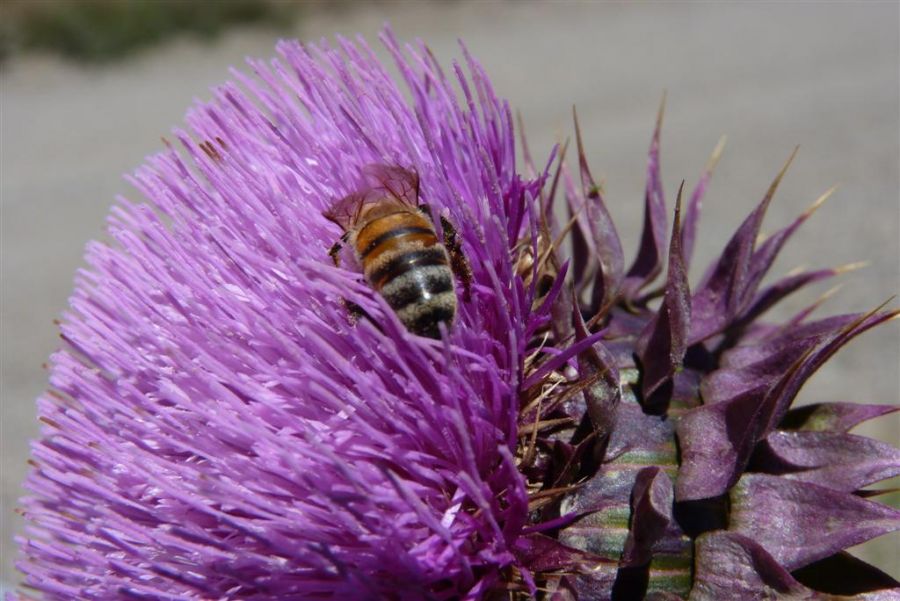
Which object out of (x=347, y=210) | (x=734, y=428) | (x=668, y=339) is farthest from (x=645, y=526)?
(x=347, y=210)

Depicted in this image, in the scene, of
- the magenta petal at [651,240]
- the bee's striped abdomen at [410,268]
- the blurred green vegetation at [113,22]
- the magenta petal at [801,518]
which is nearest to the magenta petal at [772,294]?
the magenta petal at [651,240]

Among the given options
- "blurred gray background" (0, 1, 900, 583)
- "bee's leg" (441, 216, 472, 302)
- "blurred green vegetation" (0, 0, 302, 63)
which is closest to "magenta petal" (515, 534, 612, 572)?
"bee's leg" (441, 216, 472, 302)

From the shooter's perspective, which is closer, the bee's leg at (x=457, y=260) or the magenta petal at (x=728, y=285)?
the bee's leg at (x=457, y=260)

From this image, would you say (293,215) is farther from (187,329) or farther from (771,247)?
(771,247)

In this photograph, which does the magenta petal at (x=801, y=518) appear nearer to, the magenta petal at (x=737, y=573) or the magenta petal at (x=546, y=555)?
the magenta petal at (x=737, y=573)

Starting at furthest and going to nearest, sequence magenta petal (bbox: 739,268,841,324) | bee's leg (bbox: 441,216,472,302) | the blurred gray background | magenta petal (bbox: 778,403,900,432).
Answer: the blurred gray background < magenta petal (bbox: 739,268,841,324) < magenta petal (bbox: 778,403,900,432) < bee's leg (bbox: 441,216,472,302)

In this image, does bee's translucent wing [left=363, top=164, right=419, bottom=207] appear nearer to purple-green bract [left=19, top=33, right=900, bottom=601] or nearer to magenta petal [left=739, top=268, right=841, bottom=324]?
purple-green bract [left=19, top=33, right=900, bottom=601]
